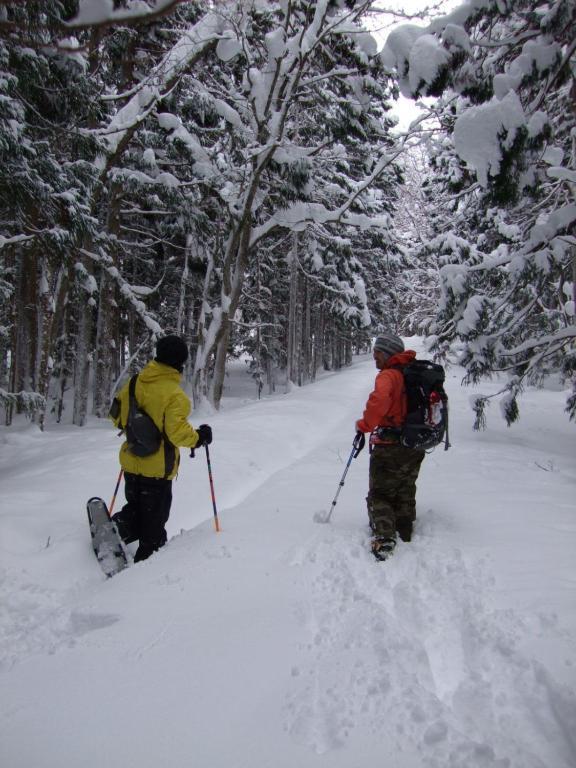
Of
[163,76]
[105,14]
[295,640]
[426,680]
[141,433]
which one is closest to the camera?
[105,14]

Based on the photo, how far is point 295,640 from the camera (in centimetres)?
279

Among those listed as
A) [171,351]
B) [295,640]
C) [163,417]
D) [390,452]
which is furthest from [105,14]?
[390,452]

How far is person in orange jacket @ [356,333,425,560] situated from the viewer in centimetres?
432

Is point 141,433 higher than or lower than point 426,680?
higher

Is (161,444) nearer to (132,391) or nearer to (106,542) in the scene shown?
(132,391)

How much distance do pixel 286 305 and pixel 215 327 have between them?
15.0m

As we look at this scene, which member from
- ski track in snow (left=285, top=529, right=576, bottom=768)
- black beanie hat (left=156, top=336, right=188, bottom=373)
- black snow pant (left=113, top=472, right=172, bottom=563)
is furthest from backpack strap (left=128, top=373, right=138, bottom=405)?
ski track in snow (left=285, top=529, right=576, bottom=768)

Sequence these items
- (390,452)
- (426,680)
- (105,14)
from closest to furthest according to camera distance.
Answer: (105,14)
(426,680)
(390,452)

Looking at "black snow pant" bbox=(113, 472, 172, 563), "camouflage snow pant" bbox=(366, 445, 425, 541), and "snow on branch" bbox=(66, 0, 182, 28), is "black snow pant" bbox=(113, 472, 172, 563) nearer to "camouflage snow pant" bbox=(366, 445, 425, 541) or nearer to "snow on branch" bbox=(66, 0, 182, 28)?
"camouflage snow pant" bbox=(366, 445, 425, 541)

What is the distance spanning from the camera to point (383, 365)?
183 inches

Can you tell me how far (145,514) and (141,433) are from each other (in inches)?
32.3

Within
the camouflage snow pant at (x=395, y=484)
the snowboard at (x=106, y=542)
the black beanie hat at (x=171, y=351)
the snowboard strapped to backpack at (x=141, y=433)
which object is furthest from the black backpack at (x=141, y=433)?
the camouflage snow pant at (x=395, y=484)

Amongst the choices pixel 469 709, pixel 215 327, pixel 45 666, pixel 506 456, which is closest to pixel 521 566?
pixel 469 709

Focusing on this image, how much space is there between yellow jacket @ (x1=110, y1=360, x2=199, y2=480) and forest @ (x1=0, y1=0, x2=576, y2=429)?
2.61 metres
